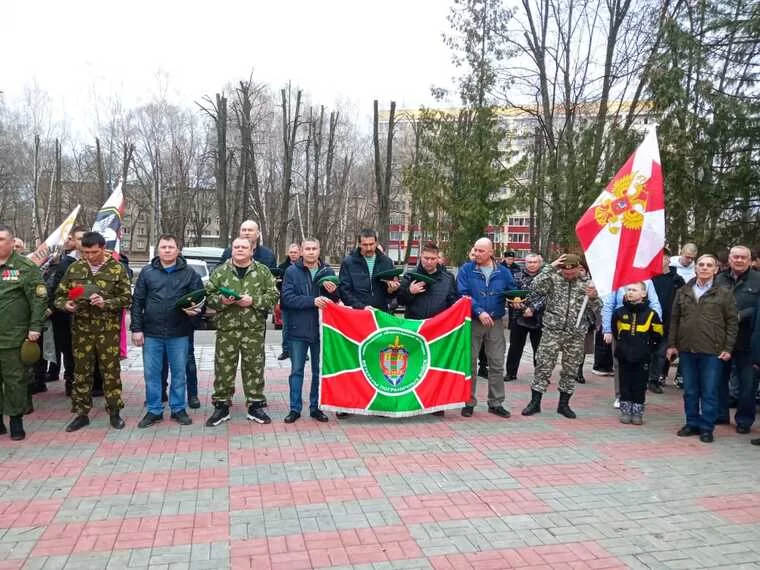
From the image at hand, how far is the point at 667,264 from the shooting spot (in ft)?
27.5

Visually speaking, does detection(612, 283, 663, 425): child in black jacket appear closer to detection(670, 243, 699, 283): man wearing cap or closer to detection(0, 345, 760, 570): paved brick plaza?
detection(0, 345, 760, 570): paved brick plaza

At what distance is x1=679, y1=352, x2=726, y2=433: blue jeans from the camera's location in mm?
6102

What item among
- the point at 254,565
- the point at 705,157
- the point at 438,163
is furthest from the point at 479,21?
the point at 254,565

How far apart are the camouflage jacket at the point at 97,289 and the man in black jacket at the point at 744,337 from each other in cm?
656

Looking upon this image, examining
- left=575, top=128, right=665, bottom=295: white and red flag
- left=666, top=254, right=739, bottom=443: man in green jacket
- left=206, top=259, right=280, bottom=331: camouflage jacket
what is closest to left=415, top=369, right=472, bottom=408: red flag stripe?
left=575, top=128, right=665, bottom=295: white and red flag

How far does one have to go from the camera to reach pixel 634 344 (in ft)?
21.8

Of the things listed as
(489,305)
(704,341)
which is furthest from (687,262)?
(489,305)

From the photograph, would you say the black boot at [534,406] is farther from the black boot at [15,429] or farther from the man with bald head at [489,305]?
the black boot at [15,429]

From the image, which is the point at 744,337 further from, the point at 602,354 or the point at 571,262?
the point at 602,354

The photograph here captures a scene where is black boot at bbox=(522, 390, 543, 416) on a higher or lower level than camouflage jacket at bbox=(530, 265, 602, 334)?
lower

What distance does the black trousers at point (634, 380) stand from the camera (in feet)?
22.0

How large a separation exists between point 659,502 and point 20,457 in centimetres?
547

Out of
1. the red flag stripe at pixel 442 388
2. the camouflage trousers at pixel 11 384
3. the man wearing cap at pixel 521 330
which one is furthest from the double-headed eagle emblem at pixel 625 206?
the camouflage trousers at pixel 11 384

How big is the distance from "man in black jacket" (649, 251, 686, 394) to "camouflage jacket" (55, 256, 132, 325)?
7025 mm
